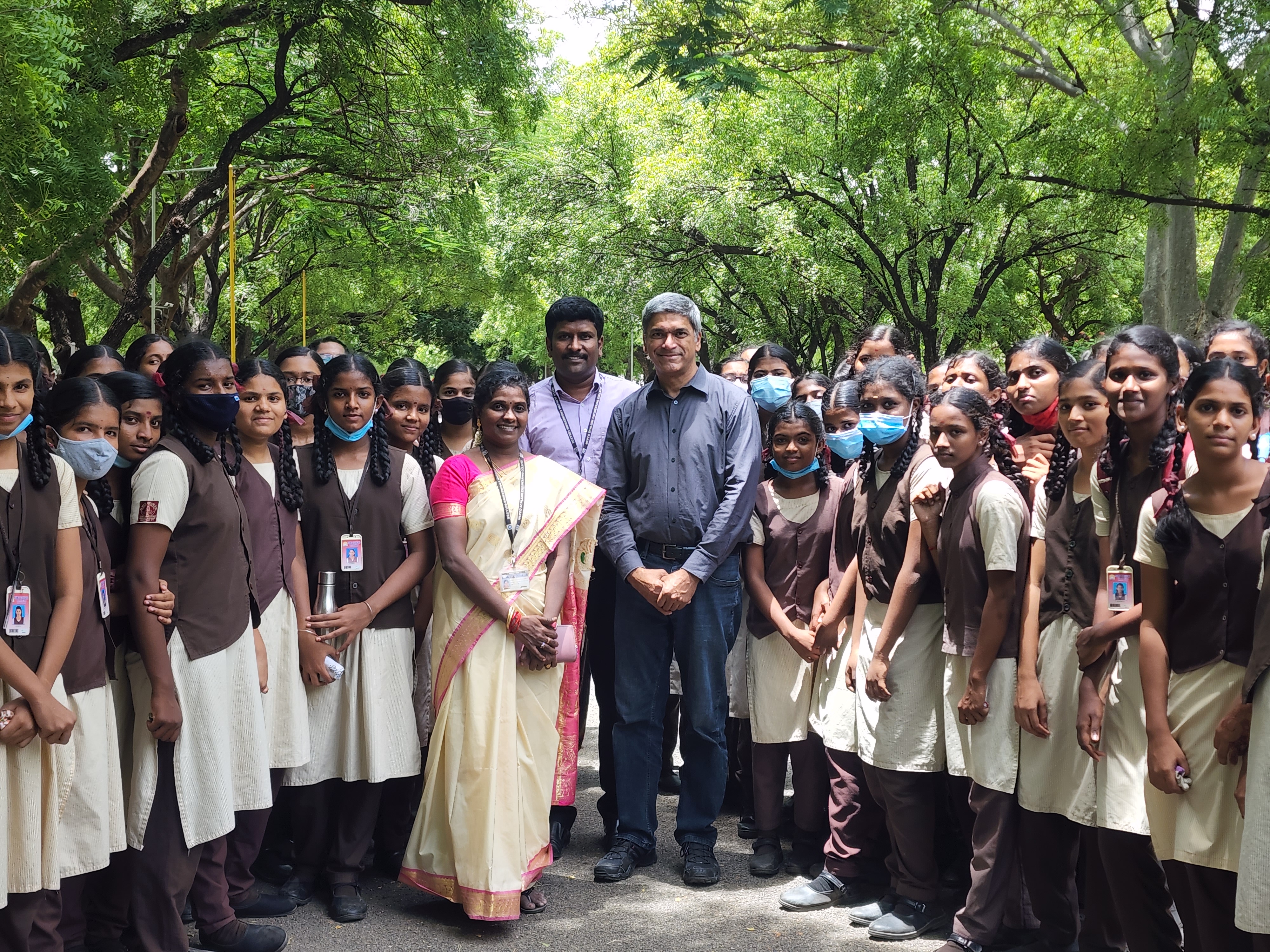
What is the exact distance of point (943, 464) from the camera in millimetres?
4555

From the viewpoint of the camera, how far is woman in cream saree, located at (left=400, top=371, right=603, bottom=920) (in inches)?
186

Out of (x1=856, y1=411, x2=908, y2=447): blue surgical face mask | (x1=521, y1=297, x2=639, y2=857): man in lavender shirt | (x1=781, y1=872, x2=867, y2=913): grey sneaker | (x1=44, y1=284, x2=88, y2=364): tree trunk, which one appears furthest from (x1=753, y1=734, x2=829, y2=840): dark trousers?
(x1=44, y1=284, x2=88, y2=364): tree trunk

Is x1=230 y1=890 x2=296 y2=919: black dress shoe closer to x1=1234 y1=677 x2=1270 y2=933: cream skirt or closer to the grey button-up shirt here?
the grey button-up shirt

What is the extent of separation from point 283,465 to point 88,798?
1.58m

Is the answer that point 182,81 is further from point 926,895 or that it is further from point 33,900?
point 926,895

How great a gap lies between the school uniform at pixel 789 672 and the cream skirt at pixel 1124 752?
1.68 m

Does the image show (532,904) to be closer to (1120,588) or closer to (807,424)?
(807,424)

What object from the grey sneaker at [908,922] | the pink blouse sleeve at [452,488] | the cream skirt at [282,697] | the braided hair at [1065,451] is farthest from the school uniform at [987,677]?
the cream skirt at [282,697]

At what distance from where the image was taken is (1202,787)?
345cm

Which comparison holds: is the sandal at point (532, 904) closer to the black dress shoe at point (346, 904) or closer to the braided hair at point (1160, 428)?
the black dress shoe at point (346, 904)

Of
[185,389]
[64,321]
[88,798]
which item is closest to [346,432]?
[185,389]

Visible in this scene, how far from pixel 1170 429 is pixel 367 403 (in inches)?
125

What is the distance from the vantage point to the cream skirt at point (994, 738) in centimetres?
434

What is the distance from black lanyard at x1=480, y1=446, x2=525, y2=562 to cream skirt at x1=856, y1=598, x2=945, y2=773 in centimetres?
156
